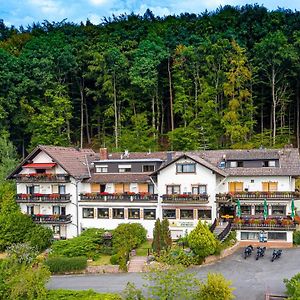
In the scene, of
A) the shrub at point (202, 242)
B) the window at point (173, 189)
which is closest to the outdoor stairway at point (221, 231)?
the shrub at point (202, 242)

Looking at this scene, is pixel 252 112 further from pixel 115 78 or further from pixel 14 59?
pixel 14 59

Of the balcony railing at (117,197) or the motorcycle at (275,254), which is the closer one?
the motorcycle at (275,254)

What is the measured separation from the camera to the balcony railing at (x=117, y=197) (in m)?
45.1

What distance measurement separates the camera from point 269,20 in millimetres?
68500

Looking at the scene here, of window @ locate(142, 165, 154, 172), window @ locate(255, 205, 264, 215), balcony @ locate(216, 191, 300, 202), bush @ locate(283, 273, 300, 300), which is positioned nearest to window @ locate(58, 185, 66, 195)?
window @ locate(142, 165, 154, 172)

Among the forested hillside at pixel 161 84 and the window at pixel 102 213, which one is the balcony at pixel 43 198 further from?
the forested hillside at pixel 161 84

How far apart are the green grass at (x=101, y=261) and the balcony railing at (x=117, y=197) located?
24.0 feet

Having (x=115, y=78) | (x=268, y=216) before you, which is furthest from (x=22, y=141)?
(x=268, y=216)

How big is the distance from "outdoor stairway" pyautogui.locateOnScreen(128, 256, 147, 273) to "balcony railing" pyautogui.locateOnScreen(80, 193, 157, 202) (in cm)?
787

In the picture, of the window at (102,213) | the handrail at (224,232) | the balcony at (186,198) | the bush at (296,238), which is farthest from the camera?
the window at (102,213)

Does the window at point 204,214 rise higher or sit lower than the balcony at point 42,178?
lower

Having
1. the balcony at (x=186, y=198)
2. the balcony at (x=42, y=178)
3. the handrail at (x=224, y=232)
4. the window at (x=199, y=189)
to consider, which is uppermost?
the balcony at (x=42, y=178)

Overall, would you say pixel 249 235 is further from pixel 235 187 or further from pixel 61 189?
pixel 61 189

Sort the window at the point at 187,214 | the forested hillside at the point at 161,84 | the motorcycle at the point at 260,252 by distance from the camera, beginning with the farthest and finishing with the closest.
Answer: the forested hillside at the point at 161,84, the window at the point at 187,214, the motorcycle at the point at 260,252
